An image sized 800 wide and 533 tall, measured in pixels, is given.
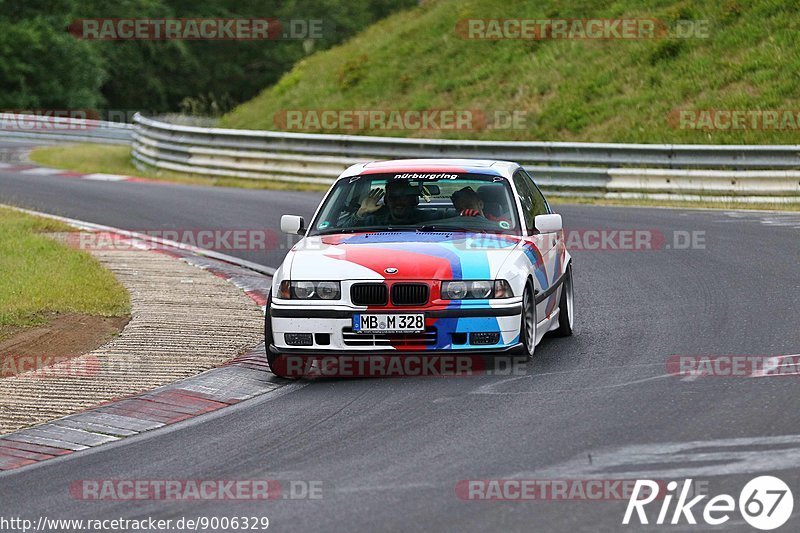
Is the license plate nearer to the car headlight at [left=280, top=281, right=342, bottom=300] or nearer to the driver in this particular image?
the car headlight at [left=280, top=281, right=342, bottom=300]

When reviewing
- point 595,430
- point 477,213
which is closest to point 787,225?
point 477,213

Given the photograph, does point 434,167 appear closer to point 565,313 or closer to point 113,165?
point 565,313

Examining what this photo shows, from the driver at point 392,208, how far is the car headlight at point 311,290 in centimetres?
117

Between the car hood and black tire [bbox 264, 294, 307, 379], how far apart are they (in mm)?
387

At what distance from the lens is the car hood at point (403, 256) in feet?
30.7

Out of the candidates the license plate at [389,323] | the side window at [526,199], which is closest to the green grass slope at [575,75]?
the side window at [526,199]

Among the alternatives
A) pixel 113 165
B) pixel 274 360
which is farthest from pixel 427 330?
pixel 113 165

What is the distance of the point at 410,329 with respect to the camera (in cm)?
926

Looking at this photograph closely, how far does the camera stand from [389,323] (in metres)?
9.28

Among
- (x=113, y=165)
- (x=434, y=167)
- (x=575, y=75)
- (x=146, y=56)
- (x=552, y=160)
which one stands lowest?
(x=113, y=165)

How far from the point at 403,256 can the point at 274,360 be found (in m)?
1.19

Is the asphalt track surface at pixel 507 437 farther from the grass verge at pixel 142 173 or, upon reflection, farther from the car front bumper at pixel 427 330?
the grass verge at pixel 142 173

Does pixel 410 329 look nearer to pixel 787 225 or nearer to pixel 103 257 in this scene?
pixel 103 257

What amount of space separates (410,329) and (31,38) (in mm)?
50534
